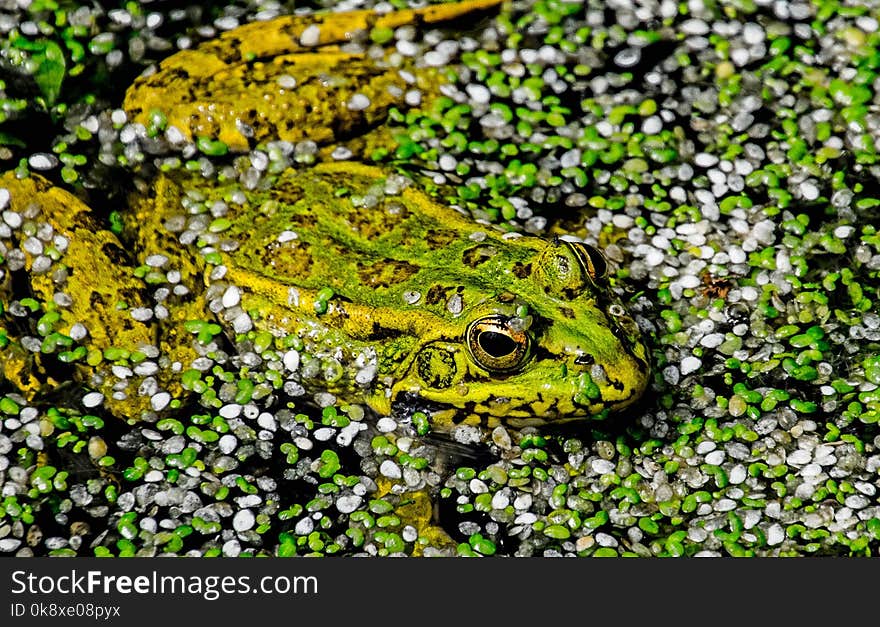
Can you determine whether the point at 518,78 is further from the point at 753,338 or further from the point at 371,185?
the point at 753,338

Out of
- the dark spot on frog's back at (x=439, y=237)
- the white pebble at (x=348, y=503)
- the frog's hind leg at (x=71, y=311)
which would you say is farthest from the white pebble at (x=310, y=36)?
the white pebble at (x=348, y=503)

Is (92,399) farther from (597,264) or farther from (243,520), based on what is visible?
(597,264)

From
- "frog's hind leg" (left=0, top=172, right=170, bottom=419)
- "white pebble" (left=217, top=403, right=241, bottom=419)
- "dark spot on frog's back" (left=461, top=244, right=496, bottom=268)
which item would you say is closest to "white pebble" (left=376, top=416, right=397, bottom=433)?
"white pebble" (left=217, top=403, right=241, bottom=419)

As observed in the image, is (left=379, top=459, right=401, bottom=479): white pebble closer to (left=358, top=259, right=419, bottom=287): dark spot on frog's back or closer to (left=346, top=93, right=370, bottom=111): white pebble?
(left=358, top=259, right=419, bottom=287): dark spot on frog's back

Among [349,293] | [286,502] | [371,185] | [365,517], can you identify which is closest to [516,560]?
[365,517]

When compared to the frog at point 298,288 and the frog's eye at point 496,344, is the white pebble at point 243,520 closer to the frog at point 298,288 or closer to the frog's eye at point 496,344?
the frog at point 298,288
